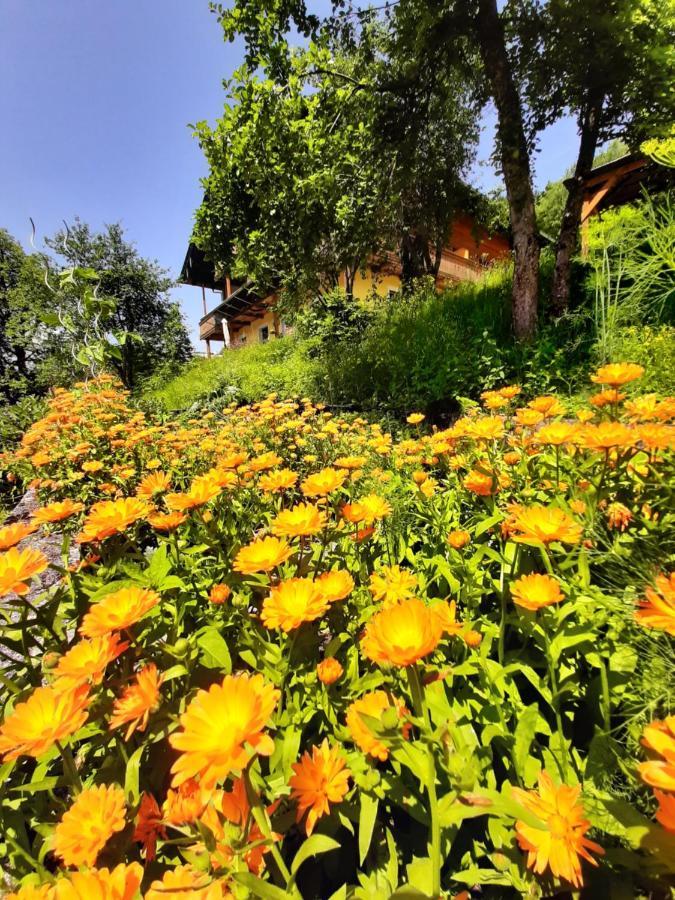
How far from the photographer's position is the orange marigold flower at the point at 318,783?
61 centimetres

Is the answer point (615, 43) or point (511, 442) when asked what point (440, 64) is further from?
point (511, 442)

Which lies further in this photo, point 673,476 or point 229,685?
point 673,476

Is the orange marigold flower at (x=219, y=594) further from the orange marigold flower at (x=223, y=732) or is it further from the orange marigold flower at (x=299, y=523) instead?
the orange marigold flower at (x=223, y=732)

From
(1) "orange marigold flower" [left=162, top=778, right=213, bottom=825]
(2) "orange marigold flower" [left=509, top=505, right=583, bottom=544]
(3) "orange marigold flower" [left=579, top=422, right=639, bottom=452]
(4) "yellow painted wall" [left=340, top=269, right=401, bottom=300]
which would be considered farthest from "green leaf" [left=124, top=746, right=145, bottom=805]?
(4) "yellow painted wall" [left=340, top=269, right=401, bottom=300]

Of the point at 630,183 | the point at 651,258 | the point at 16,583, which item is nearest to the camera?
the point at 16,583

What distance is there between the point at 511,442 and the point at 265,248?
4.37 meters

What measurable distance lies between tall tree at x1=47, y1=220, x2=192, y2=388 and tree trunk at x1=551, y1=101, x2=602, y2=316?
41.3 feet

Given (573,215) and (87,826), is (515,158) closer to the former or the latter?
(573,215)

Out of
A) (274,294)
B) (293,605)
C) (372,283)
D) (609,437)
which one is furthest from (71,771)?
(274,294)

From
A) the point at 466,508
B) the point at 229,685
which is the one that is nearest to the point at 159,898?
the point at 229,685

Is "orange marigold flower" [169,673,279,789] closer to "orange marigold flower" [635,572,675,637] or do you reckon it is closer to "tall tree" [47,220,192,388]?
"orange marigold flower" [635,572,675,637]

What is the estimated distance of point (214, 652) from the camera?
Result: 0.85 meters

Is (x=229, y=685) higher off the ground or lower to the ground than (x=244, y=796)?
higher

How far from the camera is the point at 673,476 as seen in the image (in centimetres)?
100
